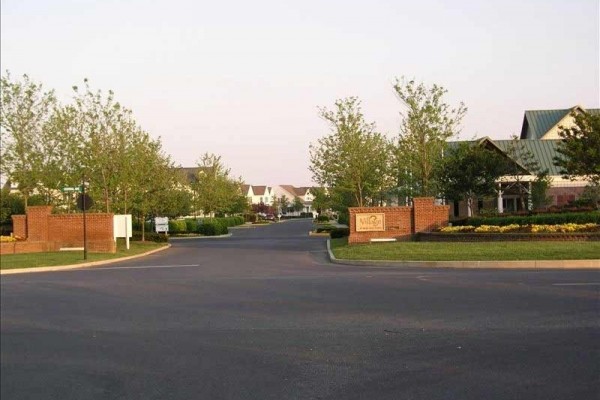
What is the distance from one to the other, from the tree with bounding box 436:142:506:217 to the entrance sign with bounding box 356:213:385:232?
7707 millimetres

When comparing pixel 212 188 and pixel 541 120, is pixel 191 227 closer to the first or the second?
pixel 212 188

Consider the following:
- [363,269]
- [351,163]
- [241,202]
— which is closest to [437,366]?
[363,269]

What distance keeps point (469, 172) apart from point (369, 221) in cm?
962

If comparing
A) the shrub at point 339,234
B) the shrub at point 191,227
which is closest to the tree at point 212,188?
the shrub at point 191,227

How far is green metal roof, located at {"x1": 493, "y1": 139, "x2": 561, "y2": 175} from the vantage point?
1788 inches

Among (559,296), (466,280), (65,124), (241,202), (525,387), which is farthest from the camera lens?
(241,202)

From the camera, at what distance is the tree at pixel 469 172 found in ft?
112

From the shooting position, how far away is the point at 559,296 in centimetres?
1078

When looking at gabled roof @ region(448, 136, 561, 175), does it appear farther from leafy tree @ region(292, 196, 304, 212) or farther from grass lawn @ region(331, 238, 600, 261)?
leafy tree @ region(292, 196, 304, 212)

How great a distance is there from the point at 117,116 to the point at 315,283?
2035 centimetres

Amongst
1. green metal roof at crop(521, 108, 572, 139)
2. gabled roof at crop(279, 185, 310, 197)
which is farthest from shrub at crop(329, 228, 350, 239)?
gabled roof at crop(279, 185, 310, 197)

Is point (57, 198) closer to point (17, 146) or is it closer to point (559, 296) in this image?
point (17, 146)

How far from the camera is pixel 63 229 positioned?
28312 mm

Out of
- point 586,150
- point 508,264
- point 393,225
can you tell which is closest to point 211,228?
point 393,225
